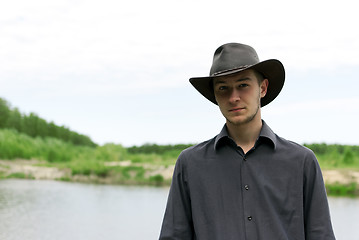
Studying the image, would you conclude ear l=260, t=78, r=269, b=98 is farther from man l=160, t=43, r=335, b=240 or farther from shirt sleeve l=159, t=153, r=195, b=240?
shirt sleeve l=159, t=153, r=195, b=240

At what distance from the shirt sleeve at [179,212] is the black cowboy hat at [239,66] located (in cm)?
28

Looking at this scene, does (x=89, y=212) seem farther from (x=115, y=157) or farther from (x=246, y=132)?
(x=246, y=132)

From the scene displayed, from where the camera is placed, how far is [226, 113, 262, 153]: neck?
5.50 ft

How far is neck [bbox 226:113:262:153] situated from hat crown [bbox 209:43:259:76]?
187 mm

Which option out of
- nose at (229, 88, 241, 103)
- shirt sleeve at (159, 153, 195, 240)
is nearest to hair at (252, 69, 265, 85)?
nose at (229, 88, 241, 103)

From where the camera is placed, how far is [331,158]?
18.7m

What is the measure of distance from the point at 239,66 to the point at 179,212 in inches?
21.8

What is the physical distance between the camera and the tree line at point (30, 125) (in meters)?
30.1

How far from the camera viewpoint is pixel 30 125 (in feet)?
99.9

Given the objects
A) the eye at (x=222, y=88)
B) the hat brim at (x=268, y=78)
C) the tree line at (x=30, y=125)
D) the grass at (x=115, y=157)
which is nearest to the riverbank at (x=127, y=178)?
the grass at (x=115, y=157)

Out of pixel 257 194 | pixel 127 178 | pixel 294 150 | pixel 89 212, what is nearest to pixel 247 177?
pixel 257 194

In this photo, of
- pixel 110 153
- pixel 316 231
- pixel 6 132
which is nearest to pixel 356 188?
pixel 110 153

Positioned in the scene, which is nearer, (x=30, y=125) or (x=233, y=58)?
(x=233, y=58)

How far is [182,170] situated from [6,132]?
92.0 ft
